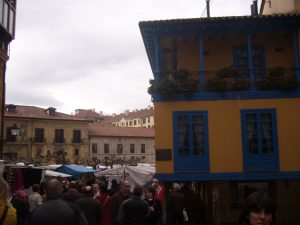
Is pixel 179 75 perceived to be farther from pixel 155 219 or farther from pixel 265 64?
pixel 155 219

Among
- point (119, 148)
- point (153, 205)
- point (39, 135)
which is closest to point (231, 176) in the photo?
point (153, 205)

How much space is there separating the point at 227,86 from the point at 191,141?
2461mm

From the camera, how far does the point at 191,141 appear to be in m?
15.7

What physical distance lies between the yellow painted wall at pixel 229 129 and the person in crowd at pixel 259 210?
12.5 metres

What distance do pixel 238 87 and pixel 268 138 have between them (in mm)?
2176

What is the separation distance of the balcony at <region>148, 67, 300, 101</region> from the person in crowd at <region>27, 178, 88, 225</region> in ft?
35.6

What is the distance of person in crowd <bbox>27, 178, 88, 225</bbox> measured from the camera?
16.0 feet

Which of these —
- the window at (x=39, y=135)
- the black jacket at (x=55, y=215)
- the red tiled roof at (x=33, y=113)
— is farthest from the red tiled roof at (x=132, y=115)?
the black jacket at (x=55, y=215)

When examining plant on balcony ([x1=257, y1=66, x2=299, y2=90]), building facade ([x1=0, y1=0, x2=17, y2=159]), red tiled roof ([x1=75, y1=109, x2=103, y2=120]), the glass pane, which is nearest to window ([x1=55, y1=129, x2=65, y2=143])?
building facade ([x1=0, y1=0, x2=17, y2=159])

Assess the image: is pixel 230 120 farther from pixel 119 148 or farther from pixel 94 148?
pixel 119 148

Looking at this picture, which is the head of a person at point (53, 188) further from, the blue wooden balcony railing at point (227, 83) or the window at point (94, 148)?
the window at point (94, 148)

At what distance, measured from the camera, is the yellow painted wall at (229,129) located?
1554 cm

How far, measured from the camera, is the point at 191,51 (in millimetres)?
18141

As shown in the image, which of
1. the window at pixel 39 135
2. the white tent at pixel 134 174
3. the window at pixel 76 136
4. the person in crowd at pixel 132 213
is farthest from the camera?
the window at pixel 76 136
